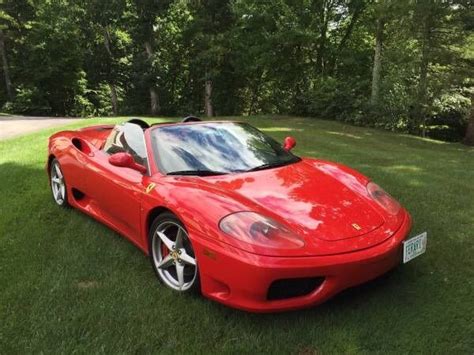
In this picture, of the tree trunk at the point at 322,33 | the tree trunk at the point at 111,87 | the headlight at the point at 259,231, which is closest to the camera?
the headlight at the point at 259,231

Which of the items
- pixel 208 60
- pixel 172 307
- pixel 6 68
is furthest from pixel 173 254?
pixel 6 68

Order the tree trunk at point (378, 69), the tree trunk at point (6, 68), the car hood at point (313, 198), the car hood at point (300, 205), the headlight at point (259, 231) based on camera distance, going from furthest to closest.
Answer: the tree trunk at point (6, 68)
the tree trunk at point (378, 69)
the car hood at point (313, 198)
the car hood at point (300, 205)
the headlight at point (259, 231)

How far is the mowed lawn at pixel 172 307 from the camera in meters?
2.96

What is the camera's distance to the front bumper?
292cm

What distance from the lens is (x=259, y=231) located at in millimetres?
3137

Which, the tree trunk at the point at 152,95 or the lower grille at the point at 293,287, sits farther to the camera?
the tree trunk at the point at 152,95

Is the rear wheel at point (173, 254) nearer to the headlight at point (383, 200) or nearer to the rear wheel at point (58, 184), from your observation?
the headlight at point (383, 200)

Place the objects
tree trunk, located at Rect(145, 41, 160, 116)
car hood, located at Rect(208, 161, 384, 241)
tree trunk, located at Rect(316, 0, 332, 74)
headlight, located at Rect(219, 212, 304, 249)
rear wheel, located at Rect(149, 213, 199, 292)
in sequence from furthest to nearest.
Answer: tree trunk, located at Rect(145, 41, 160, 116) < tree trunk, located at Rect(316, 0, 332, 74) < rear wheel, located at Rect(149, 213, 199, 292) < car hood, located at Rect(208, 161, 384, 241) < headlight, located at Rect(219, 212, 304, 249)

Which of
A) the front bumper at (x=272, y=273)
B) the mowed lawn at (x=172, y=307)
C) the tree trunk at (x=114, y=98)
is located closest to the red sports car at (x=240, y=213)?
the front bumper at (x=272, y=273)

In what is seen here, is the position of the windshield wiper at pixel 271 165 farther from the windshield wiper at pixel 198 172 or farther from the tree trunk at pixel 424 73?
the tree trunk at pixel 424 73

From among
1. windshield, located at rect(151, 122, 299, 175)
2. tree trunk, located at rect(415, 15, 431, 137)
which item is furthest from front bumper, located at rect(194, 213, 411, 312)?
tree trunk, located at rect(415, 15, 431, 137)

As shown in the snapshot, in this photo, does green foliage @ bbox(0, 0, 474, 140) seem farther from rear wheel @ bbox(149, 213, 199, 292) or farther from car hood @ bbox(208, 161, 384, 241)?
rear wheel @ bbox(149, 213, 199, 292)

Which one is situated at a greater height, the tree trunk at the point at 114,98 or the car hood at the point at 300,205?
the car hood at the point at 300,205

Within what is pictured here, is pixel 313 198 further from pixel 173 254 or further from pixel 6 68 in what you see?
pixel 6 68
